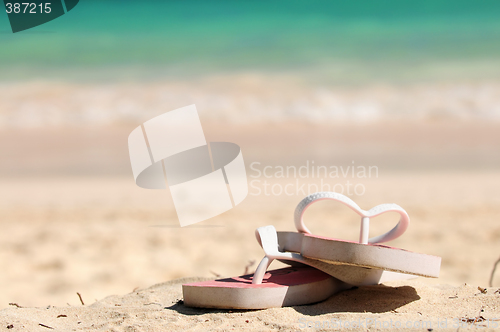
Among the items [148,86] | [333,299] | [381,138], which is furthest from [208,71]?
[333,299]

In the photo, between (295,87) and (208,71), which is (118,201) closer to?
(295,87)

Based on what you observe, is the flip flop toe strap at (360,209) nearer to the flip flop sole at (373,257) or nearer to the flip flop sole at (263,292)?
the flip flop sole at (373,257)

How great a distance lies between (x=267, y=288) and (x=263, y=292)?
22 mm

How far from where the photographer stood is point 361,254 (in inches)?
70.8

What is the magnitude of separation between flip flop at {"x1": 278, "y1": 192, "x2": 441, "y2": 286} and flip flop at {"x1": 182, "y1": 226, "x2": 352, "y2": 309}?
0.08 metres

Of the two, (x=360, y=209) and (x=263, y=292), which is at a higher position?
(x=360, y=209)

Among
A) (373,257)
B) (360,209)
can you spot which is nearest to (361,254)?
(373,257)

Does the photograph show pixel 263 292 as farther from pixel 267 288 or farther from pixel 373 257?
pixel 373 257

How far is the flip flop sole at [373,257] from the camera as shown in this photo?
1795 millimetres

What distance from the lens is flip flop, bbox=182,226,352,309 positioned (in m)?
1.88

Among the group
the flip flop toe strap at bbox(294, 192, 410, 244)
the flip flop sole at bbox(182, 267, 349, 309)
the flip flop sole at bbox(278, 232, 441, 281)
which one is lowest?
the flip flop sole at bbox(182, 267, 349, 309)

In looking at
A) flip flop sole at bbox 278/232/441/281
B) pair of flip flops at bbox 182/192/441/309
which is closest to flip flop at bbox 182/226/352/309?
pair of flip flops at bbox 182/192/441/309

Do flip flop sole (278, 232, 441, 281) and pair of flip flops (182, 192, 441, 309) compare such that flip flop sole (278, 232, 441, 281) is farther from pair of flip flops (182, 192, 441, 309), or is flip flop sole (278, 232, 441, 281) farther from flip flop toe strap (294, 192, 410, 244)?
flip flop toe strap (294, 192, 410, 244)

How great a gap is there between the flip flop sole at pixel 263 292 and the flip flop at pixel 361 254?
99mm
